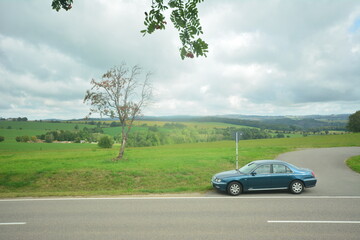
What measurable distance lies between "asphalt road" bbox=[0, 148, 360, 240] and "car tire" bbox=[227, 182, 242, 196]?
0.35 m

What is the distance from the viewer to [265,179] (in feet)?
38.4

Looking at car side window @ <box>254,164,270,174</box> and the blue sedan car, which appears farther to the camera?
car side window @ <box>254,164,270,174</box>

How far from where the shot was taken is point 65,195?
11938 millimetres

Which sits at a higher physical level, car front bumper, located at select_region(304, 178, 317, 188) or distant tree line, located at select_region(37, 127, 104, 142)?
distant tree line, located at select_region(37, 127, 104, 142)

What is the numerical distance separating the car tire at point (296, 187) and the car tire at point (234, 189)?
8.28 ft

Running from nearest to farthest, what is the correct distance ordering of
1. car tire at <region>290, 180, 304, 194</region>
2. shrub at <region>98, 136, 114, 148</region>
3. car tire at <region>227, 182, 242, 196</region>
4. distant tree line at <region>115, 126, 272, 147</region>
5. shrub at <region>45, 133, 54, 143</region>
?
car tire at <region>227, 182, 242, 196</region> → car tire at <region>290, 180, 304, 194</region> → shrub at <region>98, 136, 114, 148</region> → shrub at <region>45, 133, 54, 143</region> → distant tree line at <region>115, 126, 272, 147</region>

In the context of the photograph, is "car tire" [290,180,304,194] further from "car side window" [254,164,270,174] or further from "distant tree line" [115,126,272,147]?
"distant tree line" [115,126,272,147]

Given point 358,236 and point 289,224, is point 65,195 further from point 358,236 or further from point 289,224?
point 358,236

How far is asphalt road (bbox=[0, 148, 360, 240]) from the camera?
664 centimetres

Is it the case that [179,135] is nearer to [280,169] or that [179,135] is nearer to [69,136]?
[69,136]

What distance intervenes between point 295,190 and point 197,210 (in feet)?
18.3

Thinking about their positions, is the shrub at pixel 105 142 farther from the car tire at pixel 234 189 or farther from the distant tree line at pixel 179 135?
the car tire at pixel 234 189

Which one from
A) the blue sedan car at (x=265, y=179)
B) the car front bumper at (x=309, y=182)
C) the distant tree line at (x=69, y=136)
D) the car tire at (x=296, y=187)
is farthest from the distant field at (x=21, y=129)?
the car front bumper at (x=309, y=182)

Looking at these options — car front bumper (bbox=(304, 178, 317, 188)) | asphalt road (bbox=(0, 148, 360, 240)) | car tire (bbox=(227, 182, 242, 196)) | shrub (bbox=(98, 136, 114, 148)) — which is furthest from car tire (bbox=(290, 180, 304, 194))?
shrub (bbox=(98, 136, 114, 148))
